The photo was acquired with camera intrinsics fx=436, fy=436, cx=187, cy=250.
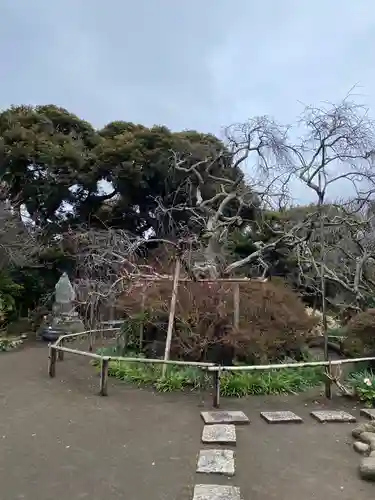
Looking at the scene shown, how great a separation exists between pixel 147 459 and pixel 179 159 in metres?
13.3

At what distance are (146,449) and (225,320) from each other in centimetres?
374

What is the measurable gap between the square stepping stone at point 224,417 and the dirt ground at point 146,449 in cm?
12

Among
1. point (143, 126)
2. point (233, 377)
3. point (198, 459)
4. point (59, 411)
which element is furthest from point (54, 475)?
point (143, 126)

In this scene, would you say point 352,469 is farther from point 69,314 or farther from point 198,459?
point 69,314

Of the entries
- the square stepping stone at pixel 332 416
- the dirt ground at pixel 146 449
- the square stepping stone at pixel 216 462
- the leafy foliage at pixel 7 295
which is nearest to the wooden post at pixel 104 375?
the dirt ground at pixel 146 449

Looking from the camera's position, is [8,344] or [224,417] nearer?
[224,417]

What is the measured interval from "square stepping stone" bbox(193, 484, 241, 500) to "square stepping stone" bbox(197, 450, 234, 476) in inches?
12.7

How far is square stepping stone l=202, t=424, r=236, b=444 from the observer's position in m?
4.63

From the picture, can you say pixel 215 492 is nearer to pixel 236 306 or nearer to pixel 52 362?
pixel 236 306

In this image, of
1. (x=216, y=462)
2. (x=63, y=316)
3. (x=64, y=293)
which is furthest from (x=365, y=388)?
(x=64, y=293)

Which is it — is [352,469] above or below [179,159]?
below

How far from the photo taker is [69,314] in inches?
553

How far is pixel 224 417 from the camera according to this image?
552 centimetres

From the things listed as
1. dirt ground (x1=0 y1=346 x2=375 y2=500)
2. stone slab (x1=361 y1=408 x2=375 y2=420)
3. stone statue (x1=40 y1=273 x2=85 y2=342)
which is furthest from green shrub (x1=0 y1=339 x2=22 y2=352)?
stone slab (x1=361 y1=408 x2=375 y2=420)
